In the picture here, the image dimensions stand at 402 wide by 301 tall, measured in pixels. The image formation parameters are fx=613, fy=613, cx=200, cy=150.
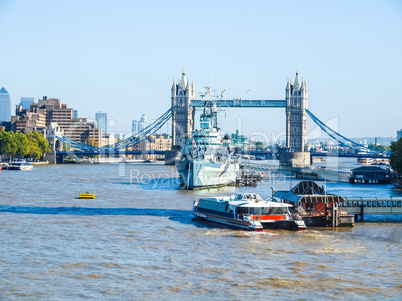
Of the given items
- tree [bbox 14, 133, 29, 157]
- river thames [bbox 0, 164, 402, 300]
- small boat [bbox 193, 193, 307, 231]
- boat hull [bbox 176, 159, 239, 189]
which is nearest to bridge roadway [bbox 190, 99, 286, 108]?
tree [bbox 14, 133, 29, 157]

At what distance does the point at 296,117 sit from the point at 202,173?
115 meters

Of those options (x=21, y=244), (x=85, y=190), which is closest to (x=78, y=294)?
(x=21, y=244)

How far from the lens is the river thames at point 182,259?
78.5ft

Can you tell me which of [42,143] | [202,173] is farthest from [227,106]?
[202,173]

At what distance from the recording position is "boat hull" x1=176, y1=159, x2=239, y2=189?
6719 cm

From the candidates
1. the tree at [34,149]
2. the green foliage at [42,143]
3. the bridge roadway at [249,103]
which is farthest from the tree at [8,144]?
the bridge roadway at [249,103]

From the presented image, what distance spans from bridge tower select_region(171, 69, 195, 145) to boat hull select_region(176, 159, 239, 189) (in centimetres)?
10717

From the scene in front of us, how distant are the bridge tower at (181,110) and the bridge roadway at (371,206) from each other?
5426 inches

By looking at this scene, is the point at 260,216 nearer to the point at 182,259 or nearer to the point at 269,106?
the point at 182,259

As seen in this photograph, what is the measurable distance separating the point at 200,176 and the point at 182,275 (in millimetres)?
42326

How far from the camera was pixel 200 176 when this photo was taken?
2692 inches

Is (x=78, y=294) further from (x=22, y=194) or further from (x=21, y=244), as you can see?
(x=22, y=194)

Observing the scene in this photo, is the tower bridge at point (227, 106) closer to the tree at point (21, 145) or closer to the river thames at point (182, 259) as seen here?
the tree at point (21, 145)

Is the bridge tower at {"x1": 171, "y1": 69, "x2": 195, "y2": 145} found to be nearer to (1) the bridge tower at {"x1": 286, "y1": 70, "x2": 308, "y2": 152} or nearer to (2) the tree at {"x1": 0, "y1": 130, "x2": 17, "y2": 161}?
(1) the bridge tower at {"x1": 286, "y1": 70, "x2": 308, "y2": 152}
